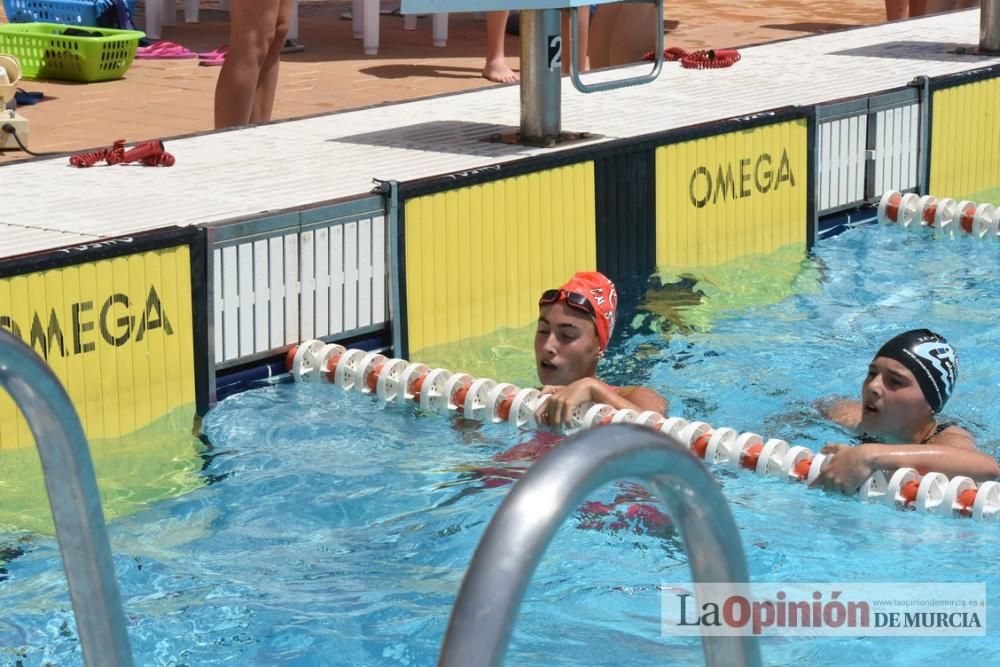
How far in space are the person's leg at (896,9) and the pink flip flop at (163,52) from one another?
485 cm

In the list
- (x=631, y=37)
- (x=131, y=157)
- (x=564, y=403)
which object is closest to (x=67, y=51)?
(x=631, y=37)

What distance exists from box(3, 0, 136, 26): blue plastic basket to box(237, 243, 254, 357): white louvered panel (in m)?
6.18

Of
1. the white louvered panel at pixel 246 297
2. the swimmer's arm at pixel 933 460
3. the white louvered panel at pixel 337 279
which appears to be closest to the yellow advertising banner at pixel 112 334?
the white louvered panel at pixel 246 297

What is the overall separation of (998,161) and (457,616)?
23.6 feet

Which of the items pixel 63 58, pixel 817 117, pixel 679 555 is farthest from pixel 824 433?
pixel 63 58

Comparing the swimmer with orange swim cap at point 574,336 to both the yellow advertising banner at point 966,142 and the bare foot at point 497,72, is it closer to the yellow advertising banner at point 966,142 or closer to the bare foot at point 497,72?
the yellow advertising banner at point 966,142

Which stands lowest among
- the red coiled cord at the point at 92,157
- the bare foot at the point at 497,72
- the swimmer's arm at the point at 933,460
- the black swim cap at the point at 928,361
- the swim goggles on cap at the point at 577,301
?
the swimmer's arm at the point at 933,460

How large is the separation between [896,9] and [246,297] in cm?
740

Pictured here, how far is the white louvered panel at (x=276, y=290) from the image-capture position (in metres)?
4.80

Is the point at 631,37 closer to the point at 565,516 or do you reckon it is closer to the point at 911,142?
the point at 911,142

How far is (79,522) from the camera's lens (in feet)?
6.26

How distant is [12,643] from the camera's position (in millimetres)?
3244

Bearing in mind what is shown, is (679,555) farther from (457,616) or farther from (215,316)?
(457,616)

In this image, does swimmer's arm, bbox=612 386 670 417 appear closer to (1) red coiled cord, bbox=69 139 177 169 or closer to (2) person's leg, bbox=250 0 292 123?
(1) red coiled cord, bbox=69 139 177 169
